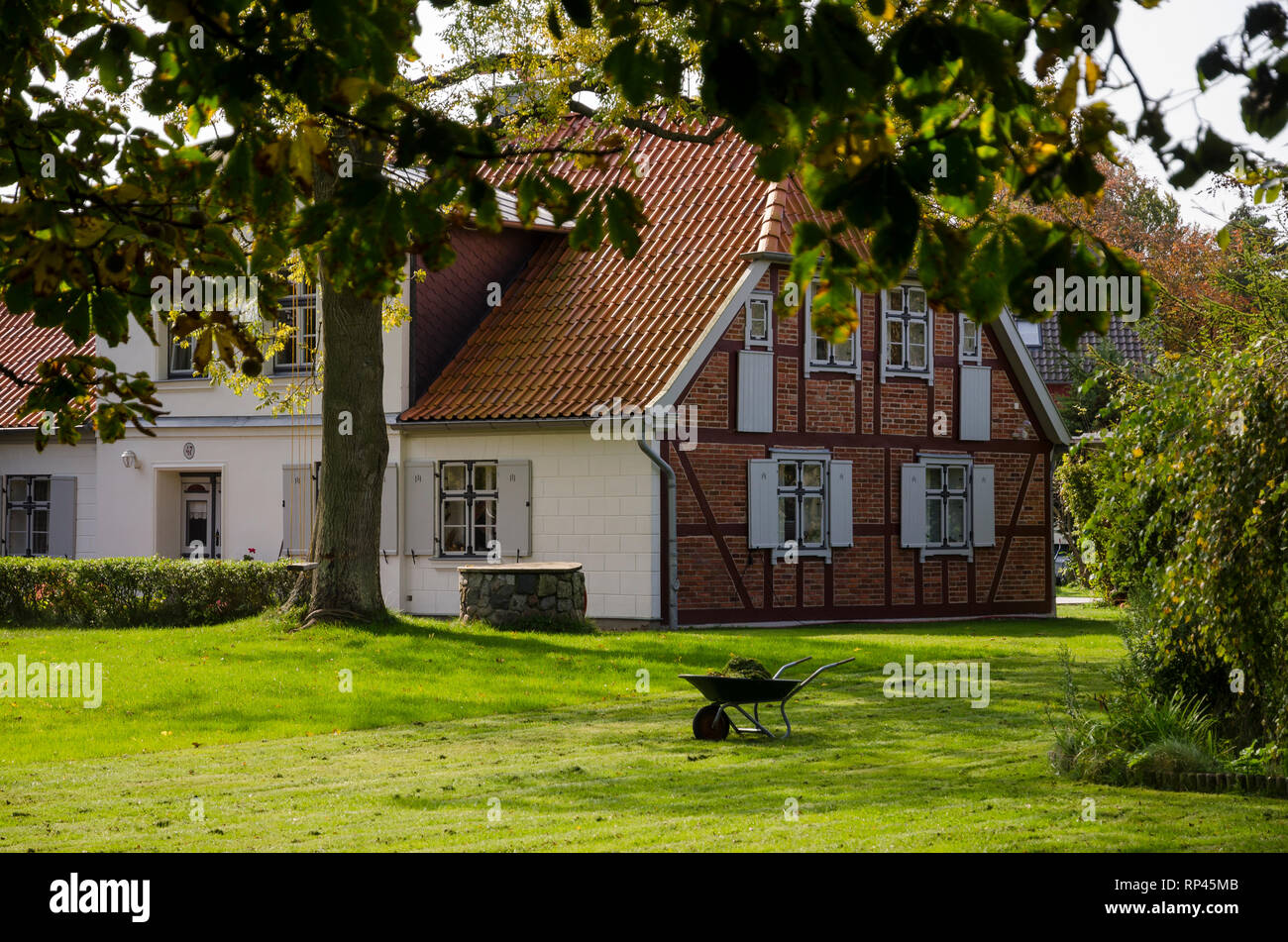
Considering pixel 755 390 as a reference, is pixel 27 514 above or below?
below

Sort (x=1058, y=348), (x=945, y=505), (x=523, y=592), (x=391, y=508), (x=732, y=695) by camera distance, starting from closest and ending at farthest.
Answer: (x=732, y=695) < (x=523, y=592) < (x=391, y=508) < (x=945, y=505) < (x=1058, y=348)

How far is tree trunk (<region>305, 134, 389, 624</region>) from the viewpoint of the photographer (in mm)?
19203

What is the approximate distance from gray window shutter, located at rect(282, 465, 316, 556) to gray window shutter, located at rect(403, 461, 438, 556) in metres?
1.72

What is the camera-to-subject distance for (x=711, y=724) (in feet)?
40.3

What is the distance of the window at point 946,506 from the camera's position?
86.5 ft

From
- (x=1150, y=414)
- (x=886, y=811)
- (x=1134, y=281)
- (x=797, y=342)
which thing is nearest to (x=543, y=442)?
(x=797, y=342)

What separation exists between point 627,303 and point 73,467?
35.6 ft

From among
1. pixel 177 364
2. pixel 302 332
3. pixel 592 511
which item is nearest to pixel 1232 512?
pixel 592 511

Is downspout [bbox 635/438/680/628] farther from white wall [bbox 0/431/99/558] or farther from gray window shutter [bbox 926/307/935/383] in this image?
white wall [bbox 0/431/99/558]

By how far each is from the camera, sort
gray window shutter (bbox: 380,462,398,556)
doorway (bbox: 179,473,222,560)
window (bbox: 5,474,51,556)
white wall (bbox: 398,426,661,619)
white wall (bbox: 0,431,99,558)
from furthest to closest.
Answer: window (bbox: 5,474,51,556) → white wall (bbox: 0,431,99,558) → doorway (bbox: 179,473,222,560) → gray window shutter (bbox: 380,462,398,556) → white wall (bbox: 398,426,661,619)

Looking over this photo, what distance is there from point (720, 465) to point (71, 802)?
48.5ft

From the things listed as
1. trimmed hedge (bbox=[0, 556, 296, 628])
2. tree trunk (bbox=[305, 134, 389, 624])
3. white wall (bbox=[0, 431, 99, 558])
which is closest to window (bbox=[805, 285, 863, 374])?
tree trunk (bbox=[305, 134, 389, 624])

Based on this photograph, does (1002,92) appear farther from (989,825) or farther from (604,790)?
(604,790)

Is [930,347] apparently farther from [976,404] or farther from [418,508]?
[418,508]
